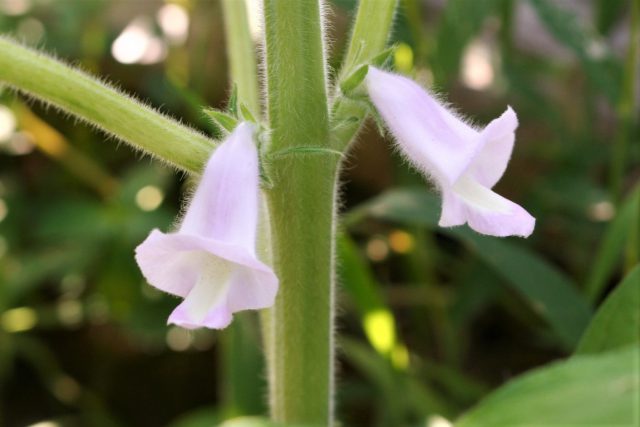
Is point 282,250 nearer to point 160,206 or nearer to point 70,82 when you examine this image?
point 70,82

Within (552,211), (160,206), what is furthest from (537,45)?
(160,206)

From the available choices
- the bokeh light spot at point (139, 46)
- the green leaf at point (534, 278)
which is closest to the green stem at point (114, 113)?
the green leaf at point (534, 278)

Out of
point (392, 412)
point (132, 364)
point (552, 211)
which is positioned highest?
point (552, 211)

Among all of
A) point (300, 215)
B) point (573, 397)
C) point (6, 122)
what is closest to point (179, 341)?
point (6, 122)

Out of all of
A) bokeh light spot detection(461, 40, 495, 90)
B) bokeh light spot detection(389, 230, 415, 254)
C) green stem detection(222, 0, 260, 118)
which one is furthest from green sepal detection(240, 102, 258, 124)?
bokeh light spot detection(461, 40, 495, 90)

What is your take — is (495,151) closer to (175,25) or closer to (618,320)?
(618,320)

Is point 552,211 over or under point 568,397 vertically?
under

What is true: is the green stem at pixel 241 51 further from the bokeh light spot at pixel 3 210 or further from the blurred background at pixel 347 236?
the bokeh light spot at pixel 3 210
